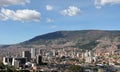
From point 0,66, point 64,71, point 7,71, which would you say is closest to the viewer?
point 7,71

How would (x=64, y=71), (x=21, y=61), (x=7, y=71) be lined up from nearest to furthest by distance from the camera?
(x=7, y=71)
(x=64, y=71)
(x=21, y=61)

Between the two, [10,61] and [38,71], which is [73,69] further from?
[10,61]

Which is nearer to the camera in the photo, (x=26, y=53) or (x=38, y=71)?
(x=38, y=71)

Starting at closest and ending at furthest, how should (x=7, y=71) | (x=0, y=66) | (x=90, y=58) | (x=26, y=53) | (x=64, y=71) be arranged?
1. (x=7, y=71)
2. (x=0, y=66)
3. (x=64, y=71)
4. (x=26, y=53)
5. (x=90, y=58)

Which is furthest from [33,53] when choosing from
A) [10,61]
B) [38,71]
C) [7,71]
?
[7,71]

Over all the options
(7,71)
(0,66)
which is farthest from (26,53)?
(7,71)

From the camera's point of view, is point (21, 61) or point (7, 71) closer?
point (7, 71)

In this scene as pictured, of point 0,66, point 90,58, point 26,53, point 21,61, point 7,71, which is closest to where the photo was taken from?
point 7,71

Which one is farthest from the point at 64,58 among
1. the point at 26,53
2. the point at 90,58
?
the point at 26,53

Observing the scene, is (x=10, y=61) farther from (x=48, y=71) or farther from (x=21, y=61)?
(x=48, y=71)
